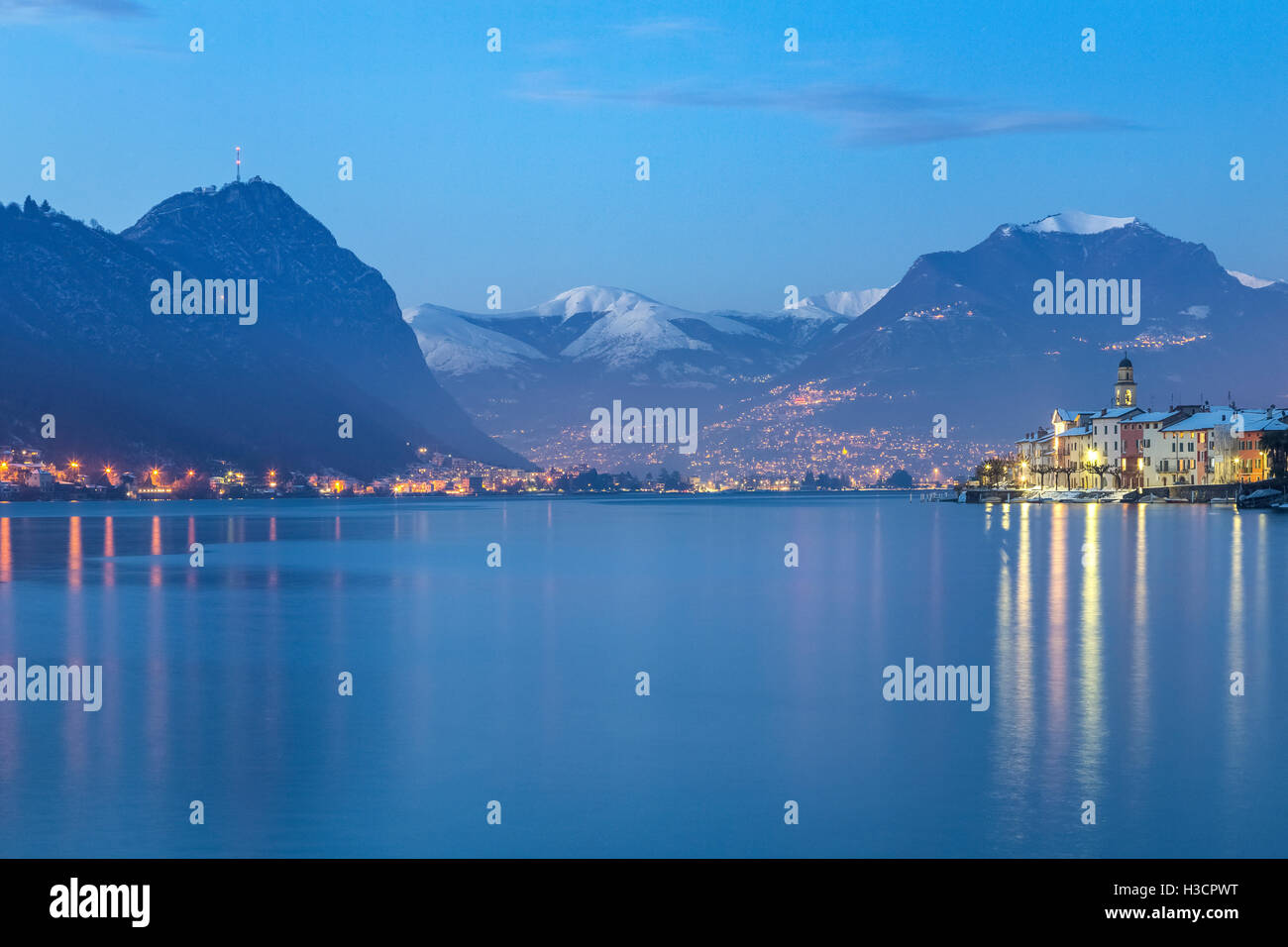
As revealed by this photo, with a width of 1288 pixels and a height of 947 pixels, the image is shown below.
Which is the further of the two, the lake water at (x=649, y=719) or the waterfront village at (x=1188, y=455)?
the waterfront village at (x=1188, y=455)

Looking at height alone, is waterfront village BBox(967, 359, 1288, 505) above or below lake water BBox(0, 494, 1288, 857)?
above

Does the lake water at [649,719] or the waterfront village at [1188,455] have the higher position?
the waterfront village at [1188,455]

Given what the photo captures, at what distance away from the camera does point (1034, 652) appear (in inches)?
1462

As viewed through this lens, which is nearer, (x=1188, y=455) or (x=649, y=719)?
(x=649, y=719)

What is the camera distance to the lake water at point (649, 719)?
19.3 metres

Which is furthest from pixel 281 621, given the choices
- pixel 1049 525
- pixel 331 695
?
pixel 1049 525

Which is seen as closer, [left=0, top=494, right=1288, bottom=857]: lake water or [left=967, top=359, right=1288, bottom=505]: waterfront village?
[left=0, top=494, right=1288, bottom=857]: lake water

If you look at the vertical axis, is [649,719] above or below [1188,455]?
below

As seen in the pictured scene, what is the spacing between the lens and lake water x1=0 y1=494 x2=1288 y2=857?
19344 mm

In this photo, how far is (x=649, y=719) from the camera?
91.3ft
